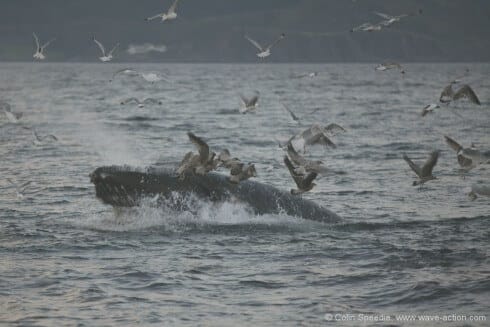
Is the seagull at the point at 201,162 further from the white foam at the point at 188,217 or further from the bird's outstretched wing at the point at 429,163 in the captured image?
the bird's outstretched wing at the point at 429,163

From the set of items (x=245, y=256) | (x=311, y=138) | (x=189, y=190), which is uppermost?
(x=311, y=138)

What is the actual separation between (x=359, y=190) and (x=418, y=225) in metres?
5.51

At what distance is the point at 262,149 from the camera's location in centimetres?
3588

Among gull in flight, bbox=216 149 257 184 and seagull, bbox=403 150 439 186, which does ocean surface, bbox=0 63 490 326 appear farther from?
seagull, bbox=403 150 439 186

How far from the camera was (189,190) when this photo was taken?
56.1 ft

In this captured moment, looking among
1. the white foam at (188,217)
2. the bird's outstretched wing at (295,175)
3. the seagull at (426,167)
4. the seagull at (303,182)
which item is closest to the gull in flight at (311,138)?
the white foam at (188,217)

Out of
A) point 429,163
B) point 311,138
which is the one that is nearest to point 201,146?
point 429,163

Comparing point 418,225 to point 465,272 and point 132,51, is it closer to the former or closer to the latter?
point 465,272

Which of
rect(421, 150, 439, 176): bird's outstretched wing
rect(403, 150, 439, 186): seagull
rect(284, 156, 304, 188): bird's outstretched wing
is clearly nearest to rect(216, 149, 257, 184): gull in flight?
rect(284, 156, 304, 188): bird's outstretched wing

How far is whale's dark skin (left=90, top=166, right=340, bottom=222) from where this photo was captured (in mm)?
16500

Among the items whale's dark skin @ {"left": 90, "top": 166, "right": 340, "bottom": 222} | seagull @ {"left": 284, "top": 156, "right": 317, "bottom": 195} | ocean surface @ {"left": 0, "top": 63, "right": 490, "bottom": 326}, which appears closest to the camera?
ocean surface @ {"left": 0, "top": 63, "right": 490, "bottom": 326}

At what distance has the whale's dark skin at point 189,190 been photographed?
54.1 ft

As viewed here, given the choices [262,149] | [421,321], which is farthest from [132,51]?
[421,321]

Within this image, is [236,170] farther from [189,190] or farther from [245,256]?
[245,256]
